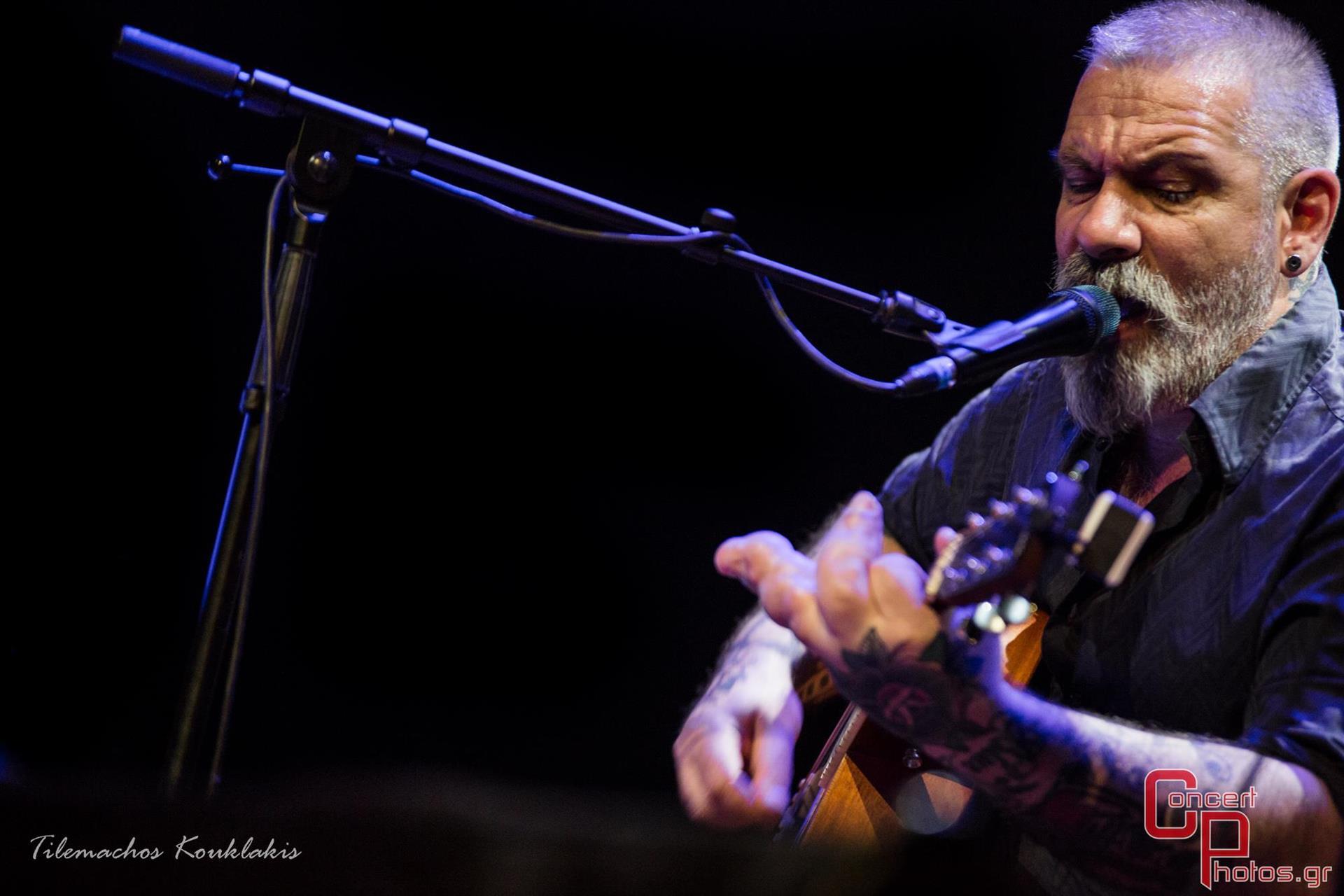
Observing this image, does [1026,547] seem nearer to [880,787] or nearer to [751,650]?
[880,787]

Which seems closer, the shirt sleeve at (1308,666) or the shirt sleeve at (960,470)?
the shirt sleeve at (1308,666)

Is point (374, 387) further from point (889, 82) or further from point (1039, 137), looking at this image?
point (1039, 137)

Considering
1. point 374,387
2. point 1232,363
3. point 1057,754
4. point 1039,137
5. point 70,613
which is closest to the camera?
point 1057,754

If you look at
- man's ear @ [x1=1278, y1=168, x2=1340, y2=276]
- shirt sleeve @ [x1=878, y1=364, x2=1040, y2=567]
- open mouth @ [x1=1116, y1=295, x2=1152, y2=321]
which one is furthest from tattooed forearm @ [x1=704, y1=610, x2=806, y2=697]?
man's ear @ [x1=1278, y1=168, x2=1340, y2=276]

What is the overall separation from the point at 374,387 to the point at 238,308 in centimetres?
36

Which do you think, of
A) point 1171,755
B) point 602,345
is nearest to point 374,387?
point 602,345

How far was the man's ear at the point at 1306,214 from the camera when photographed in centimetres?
205

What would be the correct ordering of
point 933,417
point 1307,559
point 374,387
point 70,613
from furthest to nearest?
point 933,417 < point 374,387 < point 70,613 < point 1307,559

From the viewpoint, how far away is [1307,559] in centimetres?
166

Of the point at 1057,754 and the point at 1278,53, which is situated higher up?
the point at 1278,53

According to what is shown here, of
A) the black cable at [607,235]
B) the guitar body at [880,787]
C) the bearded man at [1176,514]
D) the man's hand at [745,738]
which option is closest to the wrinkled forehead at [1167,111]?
the bearded man at [1176,514]

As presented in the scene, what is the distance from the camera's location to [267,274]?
5.11 feet

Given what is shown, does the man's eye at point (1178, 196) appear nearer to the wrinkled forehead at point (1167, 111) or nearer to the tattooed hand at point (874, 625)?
the wrinkled forehead at point (1167, 111)

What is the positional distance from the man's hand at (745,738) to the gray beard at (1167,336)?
79 cm
